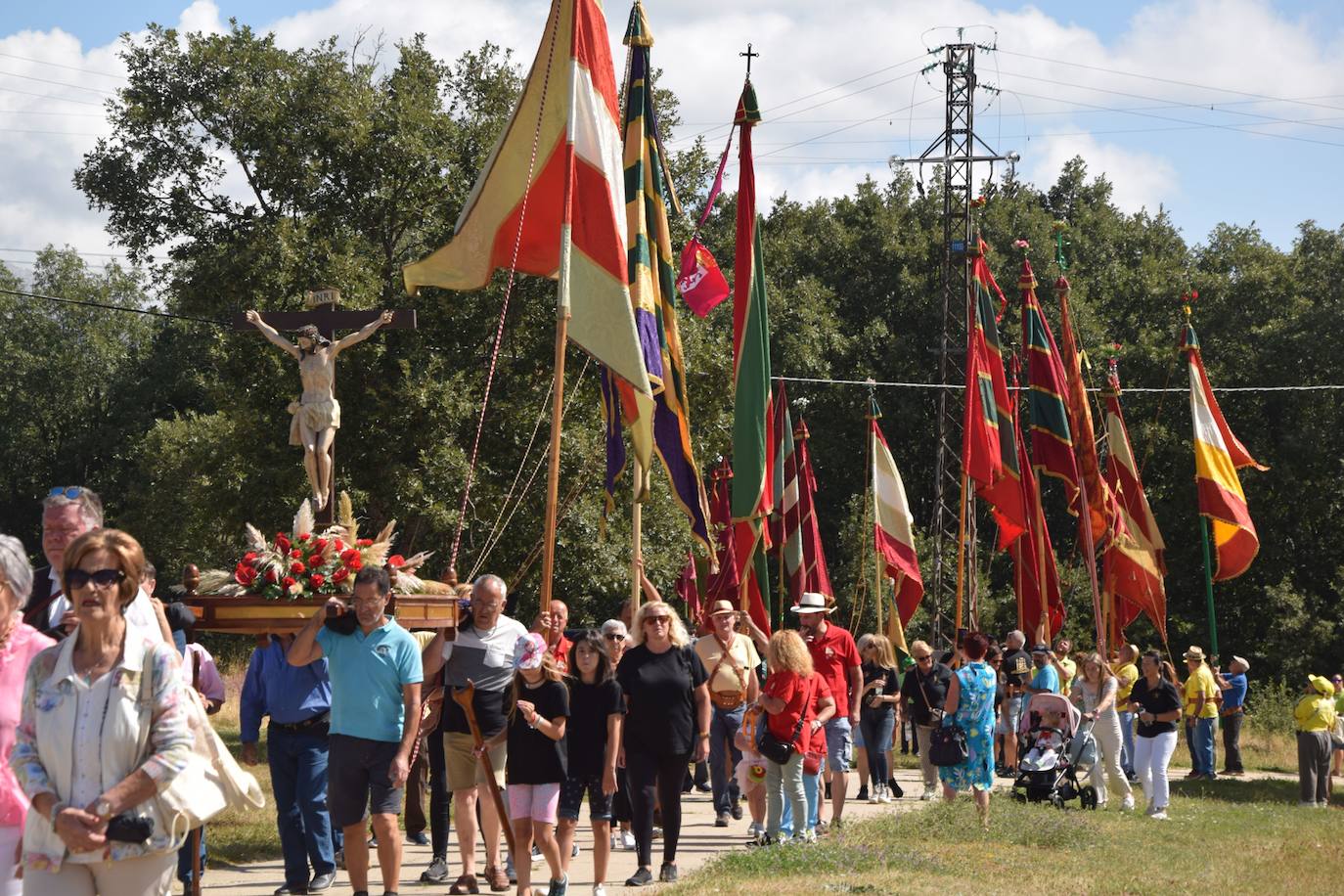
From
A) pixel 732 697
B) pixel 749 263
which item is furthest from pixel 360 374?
pixel 732 697

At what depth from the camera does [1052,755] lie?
51.9ft

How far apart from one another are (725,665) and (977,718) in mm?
2575

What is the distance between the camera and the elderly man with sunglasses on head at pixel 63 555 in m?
5.77

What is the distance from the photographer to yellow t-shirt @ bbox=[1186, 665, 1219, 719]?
21.5 m

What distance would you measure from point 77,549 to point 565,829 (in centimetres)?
525

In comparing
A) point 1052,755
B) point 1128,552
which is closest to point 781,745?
point 1052,755

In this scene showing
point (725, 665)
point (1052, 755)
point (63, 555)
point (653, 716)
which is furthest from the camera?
point (1052, 755)

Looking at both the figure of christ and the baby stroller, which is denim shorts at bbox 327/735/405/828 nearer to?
the figure of christ

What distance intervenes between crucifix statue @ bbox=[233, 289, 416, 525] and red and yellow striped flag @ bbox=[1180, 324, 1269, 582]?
14.5 meters

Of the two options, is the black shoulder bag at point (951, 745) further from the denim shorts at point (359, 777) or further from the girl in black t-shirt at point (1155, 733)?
the denim shorts at point (359, 777)

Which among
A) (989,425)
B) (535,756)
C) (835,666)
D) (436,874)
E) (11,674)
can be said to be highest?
(989,425)

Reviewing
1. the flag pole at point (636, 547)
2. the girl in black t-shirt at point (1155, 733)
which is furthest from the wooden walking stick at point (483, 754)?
the girl in black t-shirt at point (1155, 733)

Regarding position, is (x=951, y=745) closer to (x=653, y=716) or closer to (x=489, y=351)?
(x=653, y=716)

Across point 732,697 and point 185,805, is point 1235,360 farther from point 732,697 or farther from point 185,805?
point 185,805
